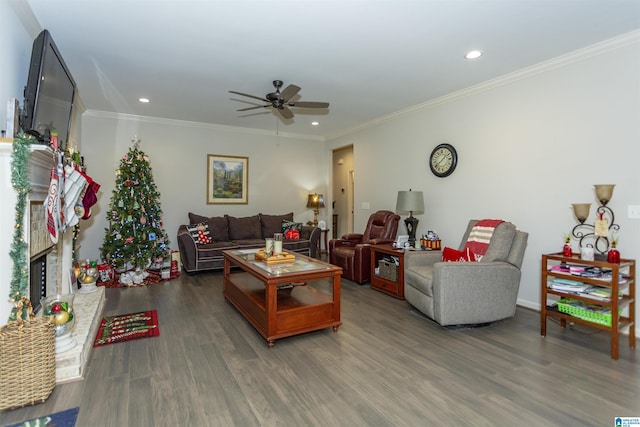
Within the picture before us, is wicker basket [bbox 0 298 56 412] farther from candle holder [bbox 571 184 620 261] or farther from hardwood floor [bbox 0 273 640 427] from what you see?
candle holder [bbox 571 184 620 261]

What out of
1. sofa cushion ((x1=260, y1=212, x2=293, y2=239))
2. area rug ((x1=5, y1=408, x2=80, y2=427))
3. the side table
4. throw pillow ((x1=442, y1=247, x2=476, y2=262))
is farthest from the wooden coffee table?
sofa cushion ((x1=260, y1=212, x2=293, y2=239))

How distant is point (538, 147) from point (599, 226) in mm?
1122

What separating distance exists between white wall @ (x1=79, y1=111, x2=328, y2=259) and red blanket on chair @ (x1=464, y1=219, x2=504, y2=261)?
14.1 ft

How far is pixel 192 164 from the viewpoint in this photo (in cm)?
610

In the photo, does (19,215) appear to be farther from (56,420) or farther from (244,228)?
(244,228)

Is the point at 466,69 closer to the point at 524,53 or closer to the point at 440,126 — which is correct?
the point at 524,53

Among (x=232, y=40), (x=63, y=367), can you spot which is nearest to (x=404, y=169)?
(x=232, y=40)

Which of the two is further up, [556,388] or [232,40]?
[232,40]

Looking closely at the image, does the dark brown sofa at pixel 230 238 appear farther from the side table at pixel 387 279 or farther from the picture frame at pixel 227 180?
the side table at pixel 387 279

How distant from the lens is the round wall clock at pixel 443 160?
4375 mm

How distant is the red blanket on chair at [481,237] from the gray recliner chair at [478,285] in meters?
0.12

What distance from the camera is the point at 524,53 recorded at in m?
3.18

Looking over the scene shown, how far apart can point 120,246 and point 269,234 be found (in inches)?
98.3

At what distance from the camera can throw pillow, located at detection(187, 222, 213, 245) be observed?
5.22m
